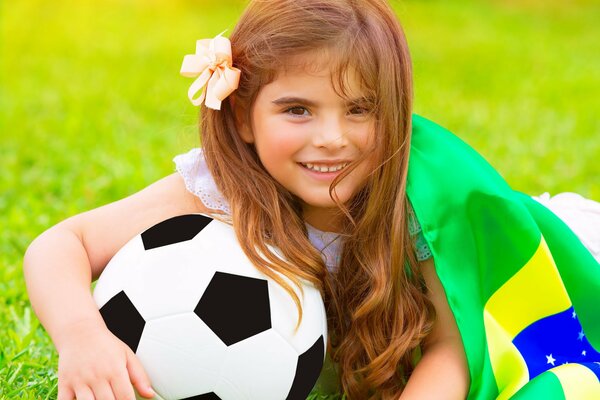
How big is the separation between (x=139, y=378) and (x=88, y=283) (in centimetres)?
31

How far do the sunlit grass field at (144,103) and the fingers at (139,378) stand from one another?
0.39 meters

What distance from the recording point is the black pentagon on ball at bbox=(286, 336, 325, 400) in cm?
197

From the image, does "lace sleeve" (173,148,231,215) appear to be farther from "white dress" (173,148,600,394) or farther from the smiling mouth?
the smiling mouth

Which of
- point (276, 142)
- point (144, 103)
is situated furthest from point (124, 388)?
point (144, 103)

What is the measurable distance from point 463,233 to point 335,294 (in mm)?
350

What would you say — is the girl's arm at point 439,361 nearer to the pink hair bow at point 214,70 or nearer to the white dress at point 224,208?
the white dress at point 224,208

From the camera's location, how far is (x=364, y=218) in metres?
2.18

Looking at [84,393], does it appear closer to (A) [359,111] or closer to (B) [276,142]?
(B) [276,142]

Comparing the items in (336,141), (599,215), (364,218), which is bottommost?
(599,215)

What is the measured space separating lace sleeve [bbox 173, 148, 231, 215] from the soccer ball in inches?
8.4

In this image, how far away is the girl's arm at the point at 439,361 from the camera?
210 centimetres

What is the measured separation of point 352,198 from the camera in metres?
2.23

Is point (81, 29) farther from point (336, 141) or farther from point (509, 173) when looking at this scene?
point (336, 141)


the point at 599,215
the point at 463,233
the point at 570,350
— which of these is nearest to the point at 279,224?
the point at 463,233
